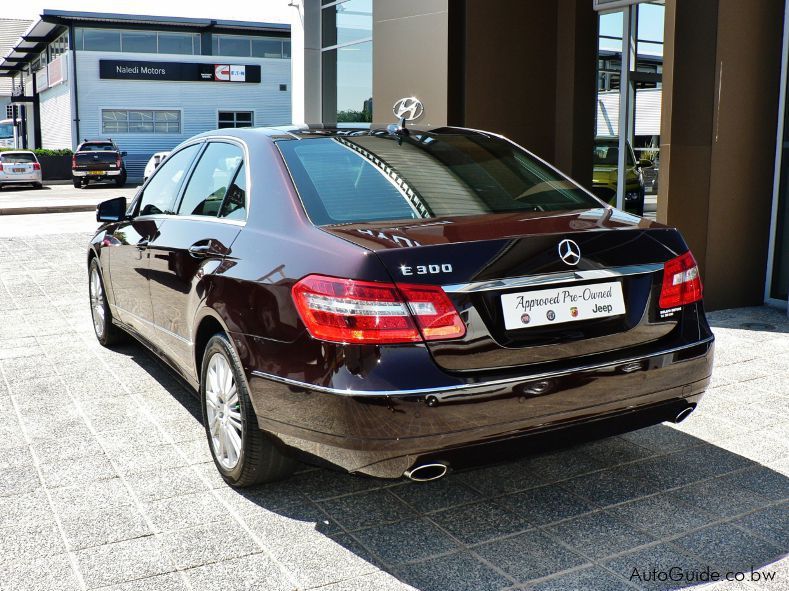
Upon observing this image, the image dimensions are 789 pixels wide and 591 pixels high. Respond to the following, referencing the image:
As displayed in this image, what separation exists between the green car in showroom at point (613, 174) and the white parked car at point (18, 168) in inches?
1091

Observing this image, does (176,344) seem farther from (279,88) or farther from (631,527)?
(279,88)

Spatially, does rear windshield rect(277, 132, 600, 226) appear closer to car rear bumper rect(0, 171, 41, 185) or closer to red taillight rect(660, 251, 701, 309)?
red taillight rect(660, 251, 701, 309)

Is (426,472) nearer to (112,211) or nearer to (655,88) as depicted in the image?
(112,211)

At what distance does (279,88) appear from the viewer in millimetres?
44094

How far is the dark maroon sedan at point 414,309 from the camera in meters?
2.88

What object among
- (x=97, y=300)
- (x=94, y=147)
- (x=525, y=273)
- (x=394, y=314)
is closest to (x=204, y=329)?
(x=394, y=314)

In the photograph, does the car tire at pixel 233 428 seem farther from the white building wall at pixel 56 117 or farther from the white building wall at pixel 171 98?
the white building wall at pixel 56 117

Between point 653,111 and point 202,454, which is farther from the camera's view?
point 653,111

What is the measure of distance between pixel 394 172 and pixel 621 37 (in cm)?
630

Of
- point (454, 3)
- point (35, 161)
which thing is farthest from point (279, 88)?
point (454, 3)

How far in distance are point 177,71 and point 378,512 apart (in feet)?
137

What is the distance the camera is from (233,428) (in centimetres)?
365

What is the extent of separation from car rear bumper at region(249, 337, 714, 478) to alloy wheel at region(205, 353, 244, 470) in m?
0.32

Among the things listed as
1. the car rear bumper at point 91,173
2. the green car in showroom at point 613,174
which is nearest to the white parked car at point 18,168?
the car rear bumper at point 91,173
